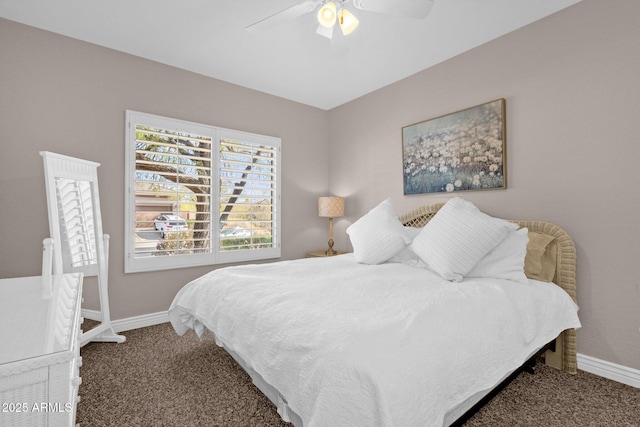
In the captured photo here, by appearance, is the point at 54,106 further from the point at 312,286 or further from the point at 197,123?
the point at 312,286

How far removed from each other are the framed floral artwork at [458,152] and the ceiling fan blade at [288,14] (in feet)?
5.70

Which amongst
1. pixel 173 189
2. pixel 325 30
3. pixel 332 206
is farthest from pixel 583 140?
pixel 173 189

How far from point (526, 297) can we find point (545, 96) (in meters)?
1.64

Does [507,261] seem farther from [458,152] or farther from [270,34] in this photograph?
[270,34]

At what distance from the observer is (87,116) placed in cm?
275

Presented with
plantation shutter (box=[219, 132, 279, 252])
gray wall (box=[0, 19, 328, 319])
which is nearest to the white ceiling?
gray wall (box=[0, 19, 328, 319])

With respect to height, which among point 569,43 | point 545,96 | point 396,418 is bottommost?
point 396,418

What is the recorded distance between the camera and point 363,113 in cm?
396

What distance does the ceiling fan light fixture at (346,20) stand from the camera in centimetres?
192

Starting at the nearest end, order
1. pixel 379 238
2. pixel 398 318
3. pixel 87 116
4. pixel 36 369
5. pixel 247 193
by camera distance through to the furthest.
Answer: pixel 36 369 < pixel 398 318 < pixel 379 238 < pixel 87 116 < pixel 247 193

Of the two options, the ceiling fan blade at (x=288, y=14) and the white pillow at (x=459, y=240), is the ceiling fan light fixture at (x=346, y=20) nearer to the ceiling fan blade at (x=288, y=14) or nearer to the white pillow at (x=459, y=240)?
the ceiling fan blade at (x=288, y=14)

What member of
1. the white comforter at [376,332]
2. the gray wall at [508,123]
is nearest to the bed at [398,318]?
the white comforter at [376,332]

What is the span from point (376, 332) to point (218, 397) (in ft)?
4.11

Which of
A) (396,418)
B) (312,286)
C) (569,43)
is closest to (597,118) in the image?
(569,43)
